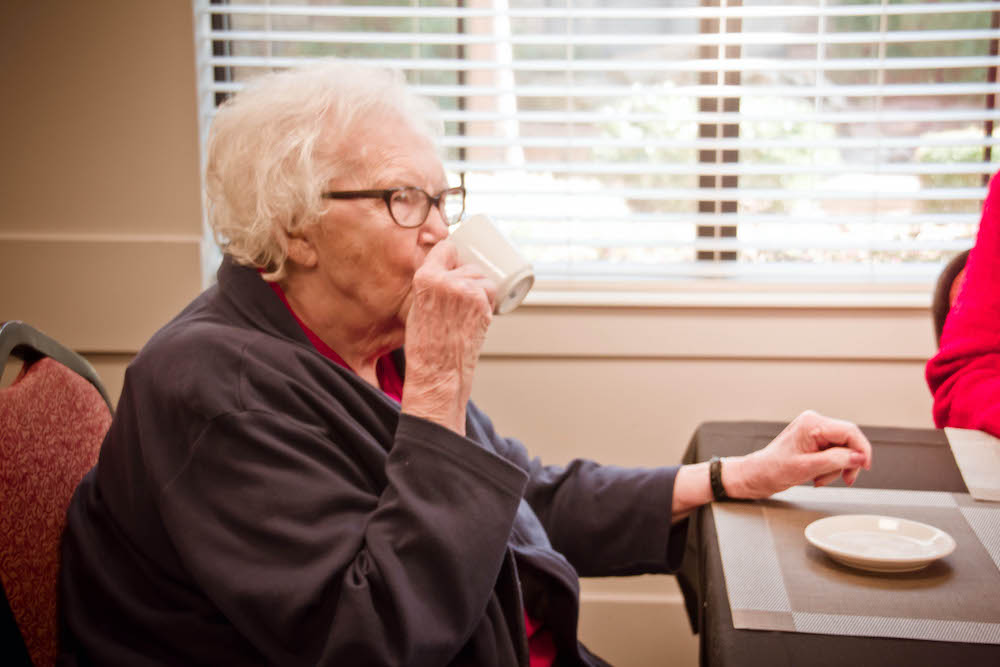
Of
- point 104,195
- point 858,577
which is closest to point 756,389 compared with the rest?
point 858,577

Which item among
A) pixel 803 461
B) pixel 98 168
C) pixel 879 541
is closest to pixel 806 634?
pixel 879 541

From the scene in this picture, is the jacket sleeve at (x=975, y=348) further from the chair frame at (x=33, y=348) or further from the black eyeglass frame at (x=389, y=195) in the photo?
the chair frame at (x=33, y=348)

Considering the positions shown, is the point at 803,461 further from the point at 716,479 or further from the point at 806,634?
the point at 806,634

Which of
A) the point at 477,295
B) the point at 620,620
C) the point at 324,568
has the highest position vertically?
the point at 477,295

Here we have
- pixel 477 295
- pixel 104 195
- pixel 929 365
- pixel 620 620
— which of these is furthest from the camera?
pixel 620 620

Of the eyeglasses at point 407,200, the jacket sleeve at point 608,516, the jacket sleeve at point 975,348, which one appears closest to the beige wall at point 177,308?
the jacket sleeve at point 975,348

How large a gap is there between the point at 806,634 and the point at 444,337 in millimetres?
499

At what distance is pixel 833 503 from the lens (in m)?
1.14

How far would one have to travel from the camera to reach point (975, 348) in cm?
143

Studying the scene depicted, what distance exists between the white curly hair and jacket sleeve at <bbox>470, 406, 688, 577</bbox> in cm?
44

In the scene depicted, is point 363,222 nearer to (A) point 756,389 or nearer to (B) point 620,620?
(A) point 756,389

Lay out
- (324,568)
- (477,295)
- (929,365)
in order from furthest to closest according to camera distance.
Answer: (929,365) → (477,295) → (324,568)

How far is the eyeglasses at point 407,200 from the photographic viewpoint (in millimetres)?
1119

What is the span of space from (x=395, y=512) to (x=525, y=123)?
1.49 m
